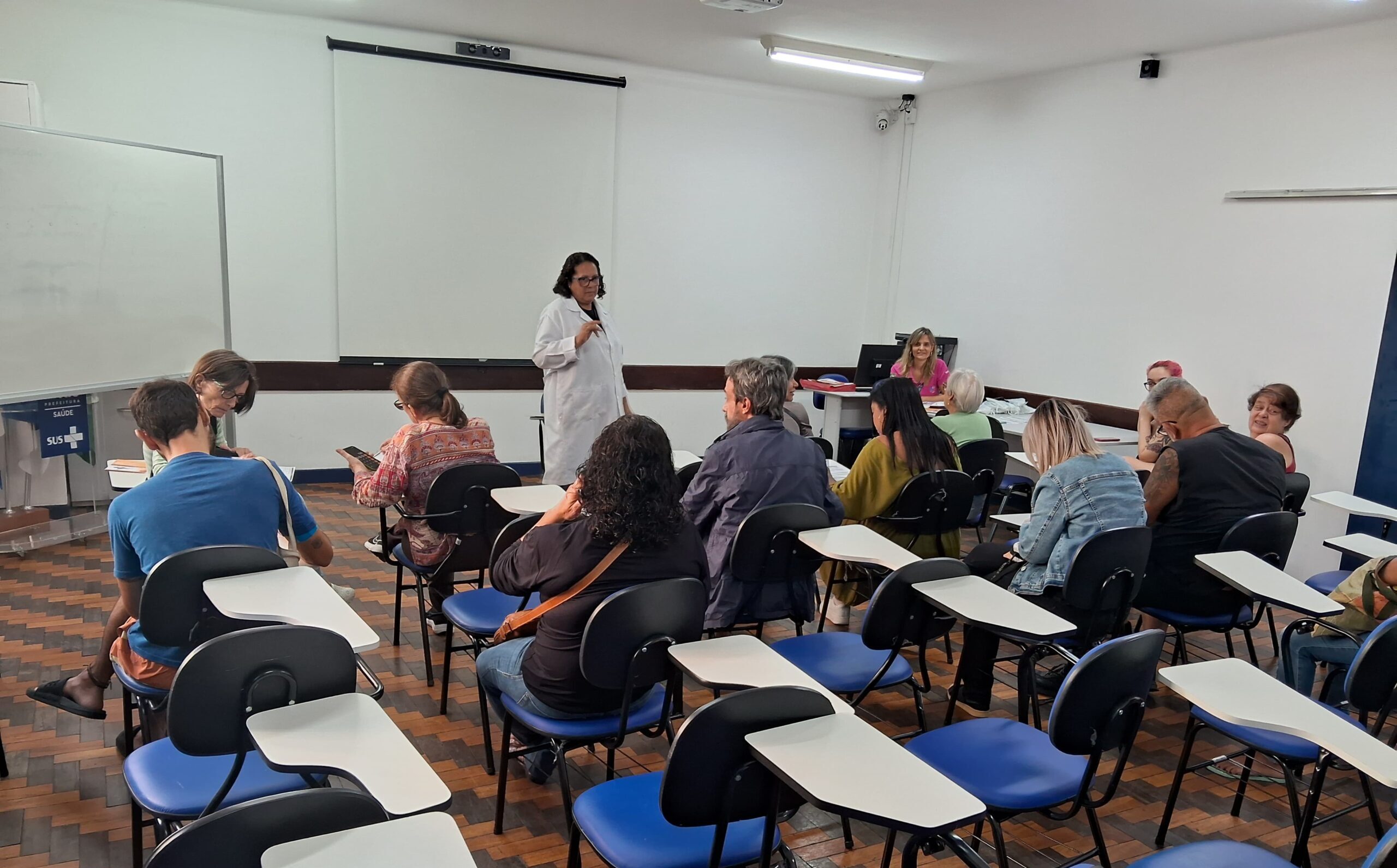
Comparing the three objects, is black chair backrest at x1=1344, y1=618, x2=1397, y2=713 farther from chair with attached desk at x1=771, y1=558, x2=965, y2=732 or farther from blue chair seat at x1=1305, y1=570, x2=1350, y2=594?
blue chair seat at x1=1305, y1=570, x2=1350, y2=594

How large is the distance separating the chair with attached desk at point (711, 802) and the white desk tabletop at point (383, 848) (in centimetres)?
40

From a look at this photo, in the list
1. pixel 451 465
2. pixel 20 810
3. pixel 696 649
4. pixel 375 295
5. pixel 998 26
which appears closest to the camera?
pixel 696 649

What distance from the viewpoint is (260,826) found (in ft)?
4.14

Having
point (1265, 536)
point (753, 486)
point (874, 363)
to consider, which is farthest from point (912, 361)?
point (753, 486)

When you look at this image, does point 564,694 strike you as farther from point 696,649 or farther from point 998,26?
point 998,26

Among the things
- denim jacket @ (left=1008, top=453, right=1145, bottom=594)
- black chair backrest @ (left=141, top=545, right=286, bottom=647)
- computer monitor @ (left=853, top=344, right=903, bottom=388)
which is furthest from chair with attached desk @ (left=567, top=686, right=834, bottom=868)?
computer monitor @ (left=853, top=344, right=903, bottom=388)

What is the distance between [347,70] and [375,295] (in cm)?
148

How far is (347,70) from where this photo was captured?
6.01m

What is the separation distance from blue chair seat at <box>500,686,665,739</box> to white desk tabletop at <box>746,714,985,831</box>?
668 mm

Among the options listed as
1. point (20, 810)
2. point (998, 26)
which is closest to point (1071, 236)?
point (998, 26)

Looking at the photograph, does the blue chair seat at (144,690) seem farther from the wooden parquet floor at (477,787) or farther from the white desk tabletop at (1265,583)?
the white desk tabletop at (1265,583)

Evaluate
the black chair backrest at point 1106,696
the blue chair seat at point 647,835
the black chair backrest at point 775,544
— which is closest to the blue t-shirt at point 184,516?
the blue chair seat at point 647,835

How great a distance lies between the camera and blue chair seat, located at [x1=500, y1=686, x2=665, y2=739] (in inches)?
87.8

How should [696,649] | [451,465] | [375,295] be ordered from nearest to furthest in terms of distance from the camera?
[696,649], [451,465], [375,295]
